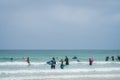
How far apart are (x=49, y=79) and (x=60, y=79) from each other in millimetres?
917

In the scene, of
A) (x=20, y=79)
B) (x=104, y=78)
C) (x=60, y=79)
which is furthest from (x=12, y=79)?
(x=104, y=78)

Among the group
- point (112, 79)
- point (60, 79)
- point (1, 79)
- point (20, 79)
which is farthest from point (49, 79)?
point (112, 79)

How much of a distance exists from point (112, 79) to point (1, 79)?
30.8 feet

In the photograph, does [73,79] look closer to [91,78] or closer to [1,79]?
[91,78]

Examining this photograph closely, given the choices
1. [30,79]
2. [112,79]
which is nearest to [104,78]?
[112,79]

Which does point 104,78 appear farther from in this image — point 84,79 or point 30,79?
point 30,79

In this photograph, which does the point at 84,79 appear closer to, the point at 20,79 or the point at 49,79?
the point at 49,79

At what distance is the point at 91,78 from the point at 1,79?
7645 mm

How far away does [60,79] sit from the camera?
2056cm

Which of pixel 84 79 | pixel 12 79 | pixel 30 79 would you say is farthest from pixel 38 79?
pixel 84 79

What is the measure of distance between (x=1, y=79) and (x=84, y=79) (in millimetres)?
6953

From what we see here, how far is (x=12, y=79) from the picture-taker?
20719mm

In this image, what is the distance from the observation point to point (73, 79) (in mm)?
20516

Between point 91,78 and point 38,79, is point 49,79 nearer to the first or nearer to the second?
point 38,79
